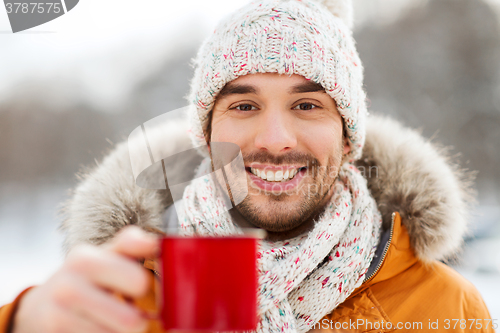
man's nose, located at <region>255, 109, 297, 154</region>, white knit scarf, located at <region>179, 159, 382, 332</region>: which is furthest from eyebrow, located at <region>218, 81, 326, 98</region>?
white knit scarf, located at <region>179, 159, 382, 332</region>

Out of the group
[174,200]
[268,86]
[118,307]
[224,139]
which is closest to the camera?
[118,307]

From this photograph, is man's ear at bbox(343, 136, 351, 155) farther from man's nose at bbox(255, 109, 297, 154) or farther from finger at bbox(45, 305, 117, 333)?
finger at bbox(45, 305, 117, 333)

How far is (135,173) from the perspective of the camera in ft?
5.96

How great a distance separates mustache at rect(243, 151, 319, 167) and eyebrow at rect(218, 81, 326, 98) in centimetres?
31

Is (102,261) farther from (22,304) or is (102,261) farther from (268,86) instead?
(268,86)

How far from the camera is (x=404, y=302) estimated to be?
5.19ft

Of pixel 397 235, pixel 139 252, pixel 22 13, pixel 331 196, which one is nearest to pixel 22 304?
pixel 139 252

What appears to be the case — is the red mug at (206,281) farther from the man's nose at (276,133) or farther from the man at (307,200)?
the man's nose at (276,133)

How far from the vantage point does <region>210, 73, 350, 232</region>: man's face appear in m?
1.61

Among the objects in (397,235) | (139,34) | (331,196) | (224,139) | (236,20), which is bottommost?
(397,235)

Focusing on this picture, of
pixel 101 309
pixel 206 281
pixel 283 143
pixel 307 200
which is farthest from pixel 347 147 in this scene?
pixel 101 309

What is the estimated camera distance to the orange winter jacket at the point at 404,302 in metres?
1.53

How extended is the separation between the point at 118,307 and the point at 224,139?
3.86 ft

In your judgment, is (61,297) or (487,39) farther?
(487,39)
